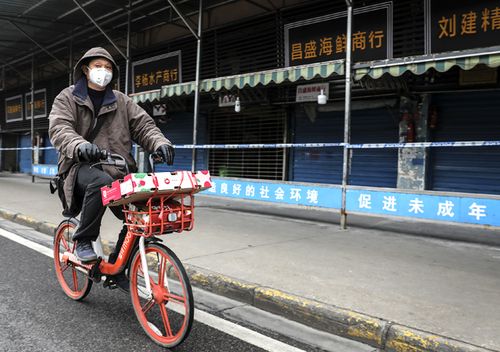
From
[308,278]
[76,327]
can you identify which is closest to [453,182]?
[308,278]

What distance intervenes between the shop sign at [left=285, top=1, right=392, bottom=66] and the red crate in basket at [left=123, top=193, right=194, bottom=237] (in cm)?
663

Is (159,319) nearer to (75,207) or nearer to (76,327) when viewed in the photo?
(76,327)

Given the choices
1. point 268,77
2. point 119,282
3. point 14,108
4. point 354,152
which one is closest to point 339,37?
point 268,77

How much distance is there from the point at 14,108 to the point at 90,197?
20594 millimetres

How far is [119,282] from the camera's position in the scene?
3.26 metres

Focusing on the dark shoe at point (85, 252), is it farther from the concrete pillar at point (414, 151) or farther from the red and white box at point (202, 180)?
the concrete pillar at point (414, 151)

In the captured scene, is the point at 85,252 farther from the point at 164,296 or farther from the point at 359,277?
the point at 359,277

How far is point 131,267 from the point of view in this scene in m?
3.11

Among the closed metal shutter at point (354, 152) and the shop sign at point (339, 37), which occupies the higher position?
the shop sign at point (339, 37)

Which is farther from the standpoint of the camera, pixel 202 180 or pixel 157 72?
pixel 157 72

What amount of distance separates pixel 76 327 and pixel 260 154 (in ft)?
27.7

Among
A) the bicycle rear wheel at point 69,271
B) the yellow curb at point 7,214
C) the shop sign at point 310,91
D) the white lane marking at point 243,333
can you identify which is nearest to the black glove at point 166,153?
the bicycle rear wheel at point 69,271

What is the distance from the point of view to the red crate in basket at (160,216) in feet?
9.12

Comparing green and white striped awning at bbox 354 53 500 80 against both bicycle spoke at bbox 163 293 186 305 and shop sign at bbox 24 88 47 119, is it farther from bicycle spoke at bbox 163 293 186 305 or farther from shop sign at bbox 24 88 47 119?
shop sign at bbox 24 88 47 119
